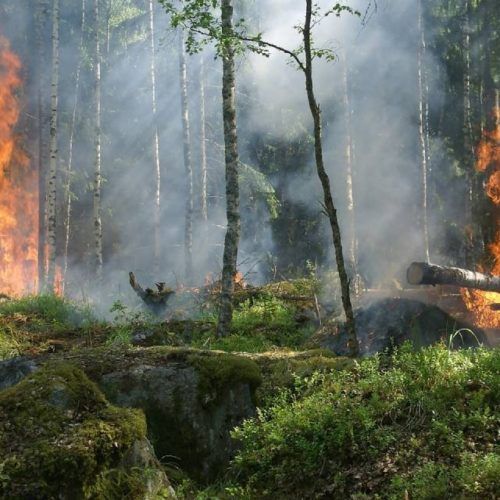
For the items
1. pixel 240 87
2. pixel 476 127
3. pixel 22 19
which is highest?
pixel 22 19

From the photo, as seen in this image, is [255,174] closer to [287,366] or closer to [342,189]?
[342,189]

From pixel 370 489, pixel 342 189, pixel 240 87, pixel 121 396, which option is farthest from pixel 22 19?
pixel 370 489

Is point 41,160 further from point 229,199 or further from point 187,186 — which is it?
point 229,199

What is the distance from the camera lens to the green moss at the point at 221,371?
6145 millimetres

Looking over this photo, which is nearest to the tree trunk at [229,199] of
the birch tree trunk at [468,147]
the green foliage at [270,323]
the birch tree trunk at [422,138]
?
the green foliage at [270,323]

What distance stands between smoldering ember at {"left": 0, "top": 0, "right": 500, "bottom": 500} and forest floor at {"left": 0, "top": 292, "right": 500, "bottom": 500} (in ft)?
0.07

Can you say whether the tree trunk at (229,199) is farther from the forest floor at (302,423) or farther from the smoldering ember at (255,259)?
the forest floor at (302,423)

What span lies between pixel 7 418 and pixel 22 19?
26.7 m

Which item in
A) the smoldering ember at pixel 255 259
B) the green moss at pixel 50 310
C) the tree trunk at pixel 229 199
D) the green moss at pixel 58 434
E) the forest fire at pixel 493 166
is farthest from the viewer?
the forest fire at pixel 493 166

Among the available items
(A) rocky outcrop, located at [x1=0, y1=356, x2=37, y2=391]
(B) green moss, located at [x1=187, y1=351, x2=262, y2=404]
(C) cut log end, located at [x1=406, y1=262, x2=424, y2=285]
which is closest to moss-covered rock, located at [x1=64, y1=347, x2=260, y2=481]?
(B) green moss, located at [x1=187, y1=351, x2=262, y2=404]

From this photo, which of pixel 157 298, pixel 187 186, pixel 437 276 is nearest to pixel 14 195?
pixel 187 186

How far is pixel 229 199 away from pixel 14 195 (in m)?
17.2

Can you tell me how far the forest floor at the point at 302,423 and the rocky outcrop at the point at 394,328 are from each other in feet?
12.6

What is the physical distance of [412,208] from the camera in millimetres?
26438
